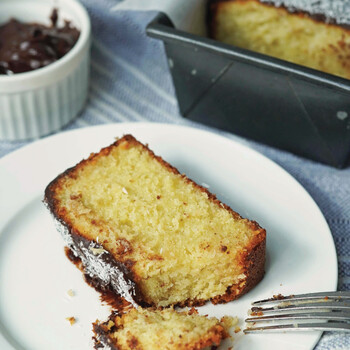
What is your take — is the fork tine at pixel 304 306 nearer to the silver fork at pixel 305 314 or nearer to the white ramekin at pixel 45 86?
the silver fork at pixel 305 314

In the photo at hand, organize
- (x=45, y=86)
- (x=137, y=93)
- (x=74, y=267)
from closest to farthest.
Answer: (x=74, y=267) → (x=45, y=86) → (x=137, y=93)

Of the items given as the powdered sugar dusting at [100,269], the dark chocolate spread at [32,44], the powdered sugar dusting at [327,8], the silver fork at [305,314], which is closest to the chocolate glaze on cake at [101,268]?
the powdered sugar dusting at [100,269]

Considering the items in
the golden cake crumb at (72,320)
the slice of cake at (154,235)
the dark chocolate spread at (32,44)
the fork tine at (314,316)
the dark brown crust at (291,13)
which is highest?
the dark brown crust at (291,13)

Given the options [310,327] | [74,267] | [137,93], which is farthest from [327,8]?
[74,267]

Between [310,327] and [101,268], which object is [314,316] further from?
[101,268]

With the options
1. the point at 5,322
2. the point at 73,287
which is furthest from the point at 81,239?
the point at 5,322
